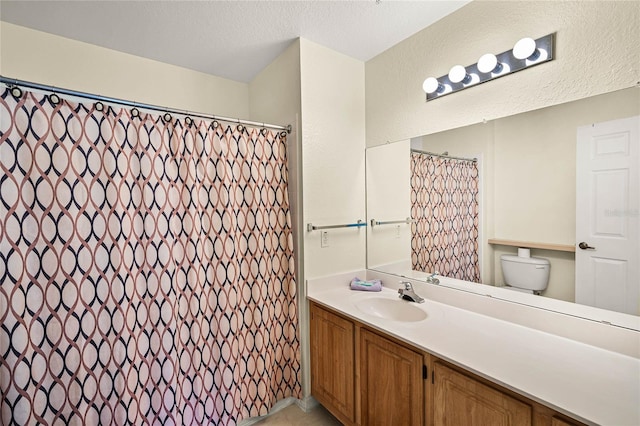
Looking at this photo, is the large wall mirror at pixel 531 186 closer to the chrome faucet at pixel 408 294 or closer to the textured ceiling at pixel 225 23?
the chrome faucet at pixel 408 294

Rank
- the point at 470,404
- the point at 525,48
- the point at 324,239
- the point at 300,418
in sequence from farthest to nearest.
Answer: the point at 324,239 < the point at 300,418 < the point at 525,48 < the point at 470,404

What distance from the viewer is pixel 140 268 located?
1.46 m

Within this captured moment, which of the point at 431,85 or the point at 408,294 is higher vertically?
the point at 431,85

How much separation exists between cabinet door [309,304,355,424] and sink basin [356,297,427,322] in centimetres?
19

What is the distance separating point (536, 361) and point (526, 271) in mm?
519

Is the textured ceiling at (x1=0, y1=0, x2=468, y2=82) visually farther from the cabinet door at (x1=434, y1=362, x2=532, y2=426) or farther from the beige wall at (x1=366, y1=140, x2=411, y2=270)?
the cabinet door at (x1=434, y1=362, x2=532, y2=426)

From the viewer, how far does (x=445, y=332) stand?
4.36ft

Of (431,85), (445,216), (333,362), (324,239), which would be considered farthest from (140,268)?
(431,85)

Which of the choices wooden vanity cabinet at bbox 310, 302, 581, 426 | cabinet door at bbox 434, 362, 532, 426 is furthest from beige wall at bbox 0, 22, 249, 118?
cabinet door at bbox 434, 362, 532, 426

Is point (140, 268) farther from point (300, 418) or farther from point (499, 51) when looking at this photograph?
point (499, 51)

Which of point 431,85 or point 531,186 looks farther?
point 431,85

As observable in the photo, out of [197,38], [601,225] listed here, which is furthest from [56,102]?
[601,225]

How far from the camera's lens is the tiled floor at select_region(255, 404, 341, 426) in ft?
6.11

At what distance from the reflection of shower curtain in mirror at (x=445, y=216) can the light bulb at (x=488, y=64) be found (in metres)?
0.48
